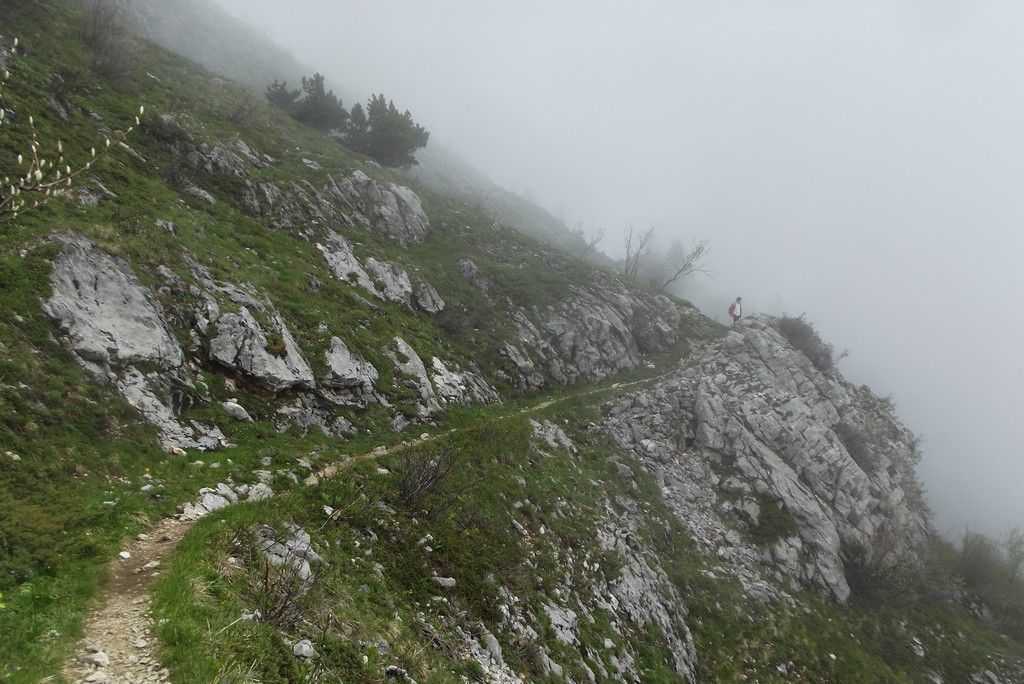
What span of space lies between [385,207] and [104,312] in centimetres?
3000

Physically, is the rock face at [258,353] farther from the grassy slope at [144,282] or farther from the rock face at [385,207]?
the rock face at [385,207]

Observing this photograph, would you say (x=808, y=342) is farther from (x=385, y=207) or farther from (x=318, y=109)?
(x=318, y=109)

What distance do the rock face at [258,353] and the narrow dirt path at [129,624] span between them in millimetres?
8102

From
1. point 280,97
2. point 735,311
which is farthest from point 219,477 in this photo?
point 280,97

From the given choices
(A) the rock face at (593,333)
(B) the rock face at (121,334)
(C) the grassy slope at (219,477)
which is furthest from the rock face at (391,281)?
(B) the rock face at (121,334)

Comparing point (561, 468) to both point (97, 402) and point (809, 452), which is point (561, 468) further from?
point (809, 452)

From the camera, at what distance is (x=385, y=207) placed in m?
44.0

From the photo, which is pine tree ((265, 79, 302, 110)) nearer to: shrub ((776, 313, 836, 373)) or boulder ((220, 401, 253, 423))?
boulder ((220, 401, 253, 423))

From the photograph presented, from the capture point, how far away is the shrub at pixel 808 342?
170 feet

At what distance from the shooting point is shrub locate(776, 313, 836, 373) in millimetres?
51938

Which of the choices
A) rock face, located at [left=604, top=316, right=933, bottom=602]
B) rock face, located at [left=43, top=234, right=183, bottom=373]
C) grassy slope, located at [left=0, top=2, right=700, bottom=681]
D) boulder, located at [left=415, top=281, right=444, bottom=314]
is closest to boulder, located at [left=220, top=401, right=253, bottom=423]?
grassy slope, located at [left=0, top=2, right=700, bottom=681]

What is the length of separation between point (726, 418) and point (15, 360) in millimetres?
40334

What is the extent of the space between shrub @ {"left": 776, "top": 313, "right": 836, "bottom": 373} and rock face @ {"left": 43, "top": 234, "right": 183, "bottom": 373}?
2257 inches

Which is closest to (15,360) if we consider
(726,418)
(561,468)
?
(561,468)
